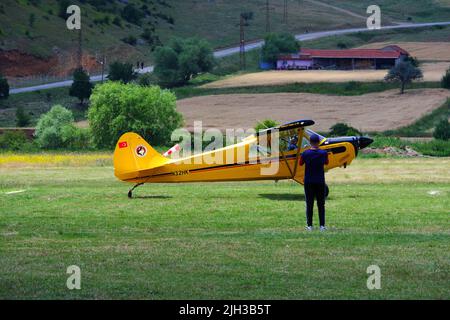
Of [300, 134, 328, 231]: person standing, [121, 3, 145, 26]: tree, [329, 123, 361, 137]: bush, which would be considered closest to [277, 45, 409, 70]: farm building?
[121, 3, 145, 26]: tree

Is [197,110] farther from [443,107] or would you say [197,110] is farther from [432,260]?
[432,260]

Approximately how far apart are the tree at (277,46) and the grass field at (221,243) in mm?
85056

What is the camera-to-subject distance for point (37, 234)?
16281 mm

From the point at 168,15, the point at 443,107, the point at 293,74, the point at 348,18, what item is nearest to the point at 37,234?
the point at 443,107

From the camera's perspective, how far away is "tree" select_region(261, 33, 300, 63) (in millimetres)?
110581

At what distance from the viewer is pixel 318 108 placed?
7231 cm

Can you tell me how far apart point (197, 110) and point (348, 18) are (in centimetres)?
7877

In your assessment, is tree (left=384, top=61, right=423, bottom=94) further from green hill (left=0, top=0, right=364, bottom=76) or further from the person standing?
the person standing

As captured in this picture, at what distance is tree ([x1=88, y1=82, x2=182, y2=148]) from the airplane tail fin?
98.5 ft

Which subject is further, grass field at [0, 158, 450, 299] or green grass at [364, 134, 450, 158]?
Answer: green grass at [364, 134, 450, 158]

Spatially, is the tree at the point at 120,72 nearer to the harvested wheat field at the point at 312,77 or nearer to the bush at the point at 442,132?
the harvested wheat field at the point at 312,77

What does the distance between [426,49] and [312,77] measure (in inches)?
940

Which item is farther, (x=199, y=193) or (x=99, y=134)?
(x=99, y=134)

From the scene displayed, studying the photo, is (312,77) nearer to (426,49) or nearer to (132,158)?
(426,49)
